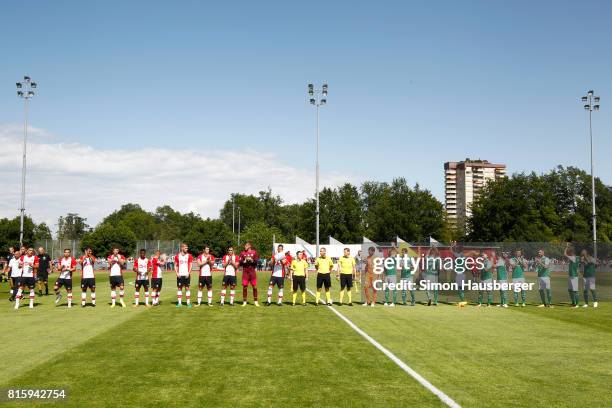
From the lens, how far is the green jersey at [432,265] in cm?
2400

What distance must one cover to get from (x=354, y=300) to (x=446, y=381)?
53.7 ft

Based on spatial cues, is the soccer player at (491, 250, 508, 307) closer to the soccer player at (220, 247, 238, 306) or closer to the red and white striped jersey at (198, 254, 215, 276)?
the soccer player at (220, 247, 238, 306)

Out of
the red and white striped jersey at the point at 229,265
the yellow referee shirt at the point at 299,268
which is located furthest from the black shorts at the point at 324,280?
the red and white striped jersey at the point at 229,265

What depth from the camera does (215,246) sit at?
96938 millimetres

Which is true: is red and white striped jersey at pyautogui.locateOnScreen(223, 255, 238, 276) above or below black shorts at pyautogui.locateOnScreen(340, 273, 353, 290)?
above

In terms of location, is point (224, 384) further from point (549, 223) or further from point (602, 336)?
point (549, 223)

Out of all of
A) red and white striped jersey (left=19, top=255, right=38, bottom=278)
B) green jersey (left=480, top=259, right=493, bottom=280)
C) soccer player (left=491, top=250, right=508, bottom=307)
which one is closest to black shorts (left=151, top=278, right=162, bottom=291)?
red and white striped jersey (left=19, top=255, right=38, bottom=278)

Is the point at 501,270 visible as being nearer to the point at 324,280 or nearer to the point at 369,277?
the point at 369,277

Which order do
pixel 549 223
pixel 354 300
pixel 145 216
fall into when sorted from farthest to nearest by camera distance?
pixel 145 216 → pixel 549 223 → pixel 354 300

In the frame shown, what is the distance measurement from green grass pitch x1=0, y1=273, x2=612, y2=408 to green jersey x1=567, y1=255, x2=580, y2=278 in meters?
5.80

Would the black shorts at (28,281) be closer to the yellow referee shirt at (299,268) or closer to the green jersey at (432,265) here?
the yellow referee shirt at (299,268)

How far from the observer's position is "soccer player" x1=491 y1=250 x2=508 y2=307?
77.1ft

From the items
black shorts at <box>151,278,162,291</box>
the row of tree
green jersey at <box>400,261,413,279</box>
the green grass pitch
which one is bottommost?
the green grass pitch

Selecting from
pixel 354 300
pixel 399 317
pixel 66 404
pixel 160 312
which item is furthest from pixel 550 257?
pixel 66 404
